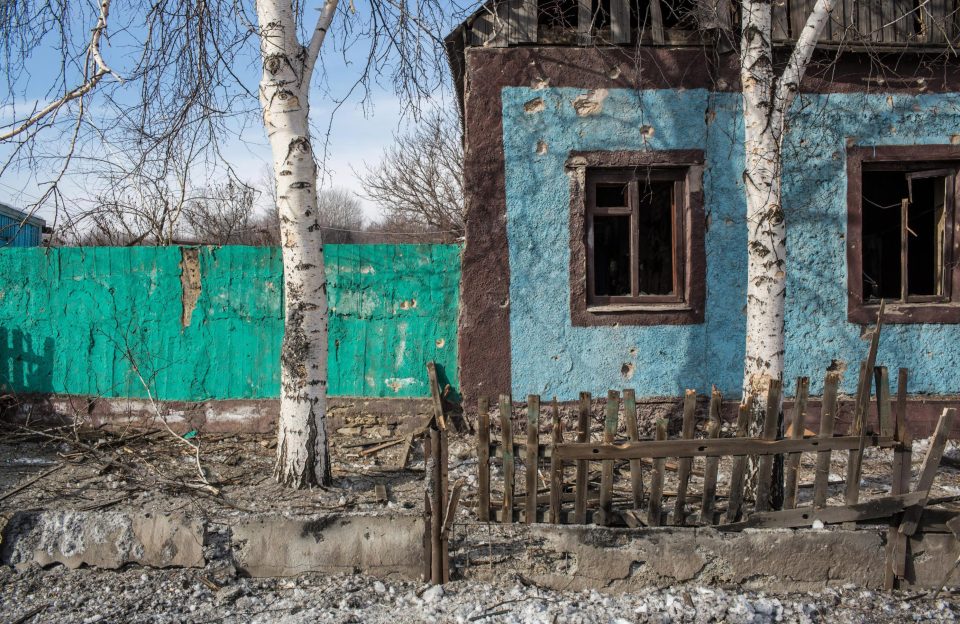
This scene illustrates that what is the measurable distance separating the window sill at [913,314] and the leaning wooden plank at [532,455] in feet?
14.5

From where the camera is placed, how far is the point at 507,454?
4.05 metres

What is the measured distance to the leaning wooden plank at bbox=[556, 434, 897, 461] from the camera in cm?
386

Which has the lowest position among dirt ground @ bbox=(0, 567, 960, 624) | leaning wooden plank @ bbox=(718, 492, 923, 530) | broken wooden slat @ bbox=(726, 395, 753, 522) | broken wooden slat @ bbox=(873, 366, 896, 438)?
dirt ground @ bbox=(0, 567, 960, 624)

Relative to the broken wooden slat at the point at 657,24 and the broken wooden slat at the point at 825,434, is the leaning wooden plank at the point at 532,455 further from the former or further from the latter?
the broken wooden slat at the point at 657,24

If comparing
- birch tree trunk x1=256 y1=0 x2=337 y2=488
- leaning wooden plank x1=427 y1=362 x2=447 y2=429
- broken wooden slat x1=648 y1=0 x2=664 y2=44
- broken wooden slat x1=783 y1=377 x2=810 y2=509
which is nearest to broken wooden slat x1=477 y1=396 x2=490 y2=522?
birch tree trunk x1=256 y1=0 x2=337 y2=488

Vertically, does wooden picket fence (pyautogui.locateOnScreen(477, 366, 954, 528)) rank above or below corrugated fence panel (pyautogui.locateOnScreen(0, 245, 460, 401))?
below

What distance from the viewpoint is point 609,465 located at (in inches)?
157

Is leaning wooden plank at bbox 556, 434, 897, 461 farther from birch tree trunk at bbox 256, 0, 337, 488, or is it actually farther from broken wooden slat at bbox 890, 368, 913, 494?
birch tree trunk at bbox 256, 0, 337, 488

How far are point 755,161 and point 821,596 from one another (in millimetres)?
2778

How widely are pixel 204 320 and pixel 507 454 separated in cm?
438

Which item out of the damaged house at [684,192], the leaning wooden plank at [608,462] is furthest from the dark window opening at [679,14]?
the leaning wooden plank at [608,462]

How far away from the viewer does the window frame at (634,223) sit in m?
6.77

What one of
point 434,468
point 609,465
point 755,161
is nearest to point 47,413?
point 434,468

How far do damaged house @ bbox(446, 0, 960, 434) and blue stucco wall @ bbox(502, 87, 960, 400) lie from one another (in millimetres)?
14
